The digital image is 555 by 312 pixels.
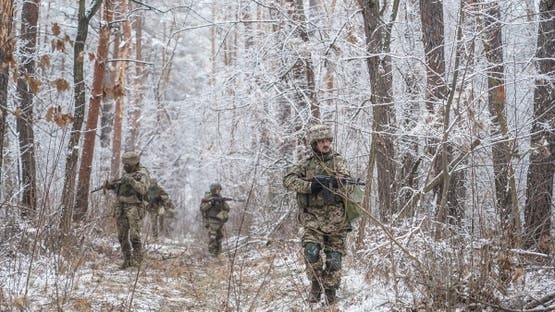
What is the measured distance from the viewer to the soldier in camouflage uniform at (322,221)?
5.42m

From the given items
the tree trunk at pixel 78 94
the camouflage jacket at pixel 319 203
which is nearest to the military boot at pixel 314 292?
the camouflage jacket at pixel 319 203

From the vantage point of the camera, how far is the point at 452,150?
7.30 m

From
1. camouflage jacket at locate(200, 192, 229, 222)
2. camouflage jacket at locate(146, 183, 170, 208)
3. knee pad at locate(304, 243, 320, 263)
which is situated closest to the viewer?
knee pad at locate(304, 243, 320, 263)

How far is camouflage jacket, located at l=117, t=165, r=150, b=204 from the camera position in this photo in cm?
779

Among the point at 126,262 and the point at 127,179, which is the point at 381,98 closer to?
the point at 127,179

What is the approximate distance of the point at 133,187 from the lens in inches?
307

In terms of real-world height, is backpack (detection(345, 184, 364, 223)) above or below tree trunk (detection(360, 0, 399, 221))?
below

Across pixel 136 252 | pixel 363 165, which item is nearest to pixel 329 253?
pixel 136 252

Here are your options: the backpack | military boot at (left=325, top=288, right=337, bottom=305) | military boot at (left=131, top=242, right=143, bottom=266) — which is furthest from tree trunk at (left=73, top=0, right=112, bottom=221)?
the backpack

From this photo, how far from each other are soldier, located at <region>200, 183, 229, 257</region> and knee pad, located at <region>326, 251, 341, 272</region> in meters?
5.75

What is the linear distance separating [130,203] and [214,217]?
3505 millimetres

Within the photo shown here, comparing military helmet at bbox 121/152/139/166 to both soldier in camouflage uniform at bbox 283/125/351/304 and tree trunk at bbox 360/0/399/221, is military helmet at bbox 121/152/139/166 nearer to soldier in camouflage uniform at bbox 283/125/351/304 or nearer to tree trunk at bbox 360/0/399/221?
soldier in camouflage uniform at bbox 283/125/351/304

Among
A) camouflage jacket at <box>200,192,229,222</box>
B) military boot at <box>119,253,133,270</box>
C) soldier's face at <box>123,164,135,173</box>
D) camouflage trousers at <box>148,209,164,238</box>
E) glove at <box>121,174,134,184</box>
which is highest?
soldier's face at <box>123,164,135,173</box>

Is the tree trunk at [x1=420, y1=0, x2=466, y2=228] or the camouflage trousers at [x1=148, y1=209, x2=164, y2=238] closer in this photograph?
the tree trunk at [x1=420, y1=0, x2=466, y2=228]
